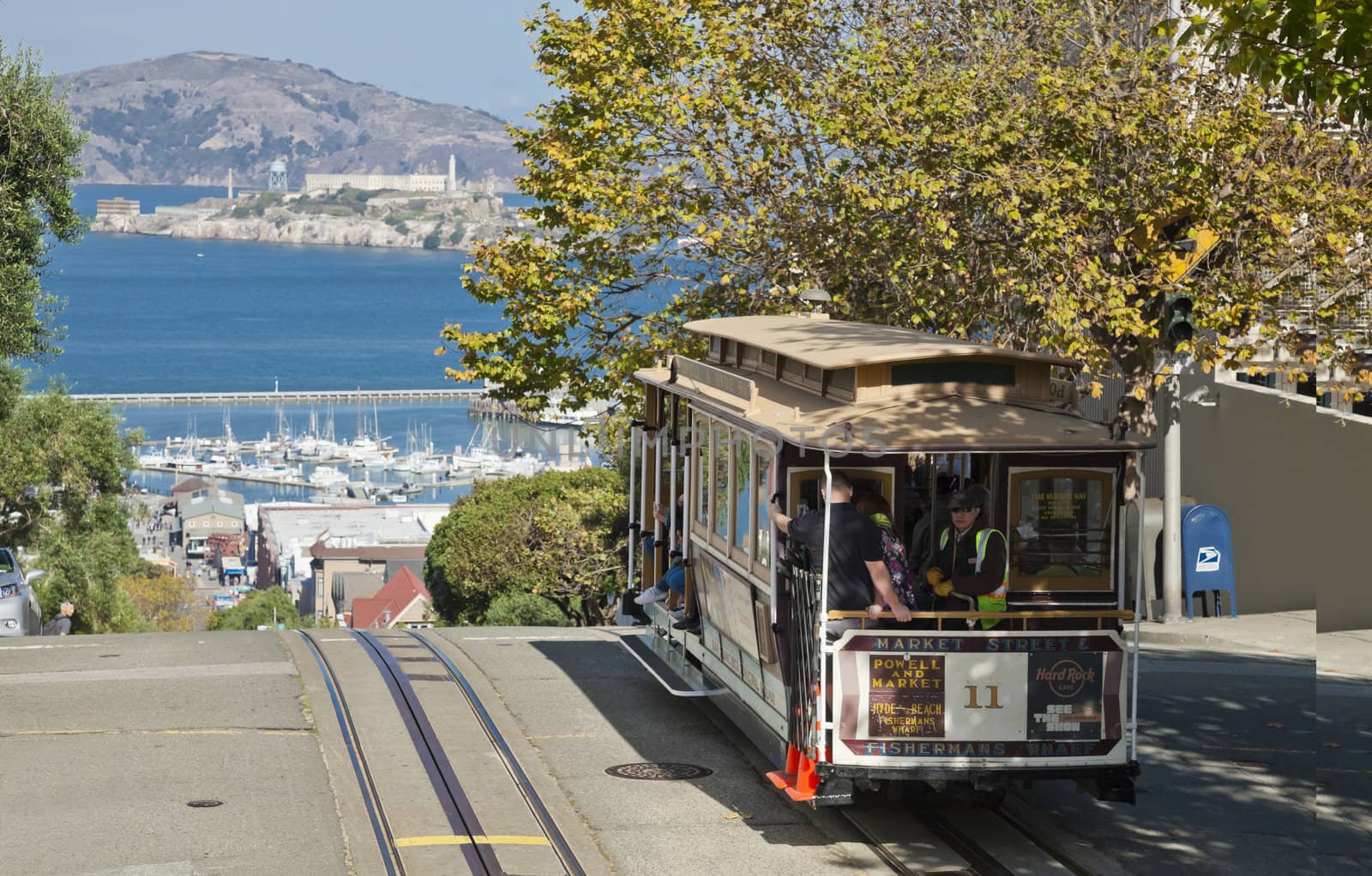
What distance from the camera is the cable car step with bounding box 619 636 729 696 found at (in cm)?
1300

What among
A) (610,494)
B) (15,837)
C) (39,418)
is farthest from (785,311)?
(39,418)

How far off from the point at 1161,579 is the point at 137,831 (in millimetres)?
12449

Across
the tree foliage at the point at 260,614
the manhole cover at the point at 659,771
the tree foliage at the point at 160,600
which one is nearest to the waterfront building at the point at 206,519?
the tree foliage at the point at 160,600

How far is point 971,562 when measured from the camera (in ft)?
33.8

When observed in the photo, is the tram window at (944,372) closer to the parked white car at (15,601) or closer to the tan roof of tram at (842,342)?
the tan roof of tram at (842,342)

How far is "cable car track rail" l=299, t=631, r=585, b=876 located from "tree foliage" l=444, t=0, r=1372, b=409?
7.40m

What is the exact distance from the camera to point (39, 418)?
37.1 meters

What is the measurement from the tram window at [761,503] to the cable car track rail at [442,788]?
7.08ft

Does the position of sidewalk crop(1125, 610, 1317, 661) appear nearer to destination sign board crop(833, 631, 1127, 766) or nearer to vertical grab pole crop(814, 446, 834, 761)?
destination sign board crop(833, 631, 1127, 766)

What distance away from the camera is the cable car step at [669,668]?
1300cm

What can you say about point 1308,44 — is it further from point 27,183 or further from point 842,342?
point 27,183

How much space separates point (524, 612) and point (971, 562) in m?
30.1

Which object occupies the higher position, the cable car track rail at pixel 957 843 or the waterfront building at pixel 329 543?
the cable car track rail at pixel 957 843

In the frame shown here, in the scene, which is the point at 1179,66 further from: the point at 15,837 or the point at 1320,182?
the point at 15,837
